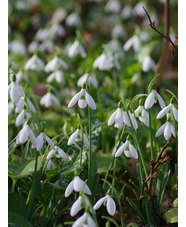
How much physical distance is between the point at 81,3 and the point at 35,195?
4025mm

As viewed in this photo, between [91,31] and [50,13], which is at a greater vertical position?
[50,13]

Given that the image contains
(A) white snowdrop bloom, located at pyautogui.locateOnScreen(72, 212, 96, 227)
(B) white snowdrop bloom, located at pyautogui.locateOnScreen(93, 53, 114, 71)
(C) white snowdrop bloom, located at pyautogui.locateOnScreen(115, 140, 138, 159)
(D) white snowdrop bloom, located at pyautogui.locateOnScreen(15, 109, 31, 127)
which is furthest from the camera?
(B) white snowdrop bloom, located at pyautogui.locateOnScreen(93, 53, 114, 71)

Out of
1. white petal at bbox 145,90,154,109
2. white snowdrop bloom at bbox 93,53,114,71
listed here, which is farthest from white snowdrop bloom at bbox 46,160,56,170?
white snowdrop bloom at bbox 93,53,114,71

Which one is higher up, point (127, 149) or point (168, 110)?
point (168, 110)

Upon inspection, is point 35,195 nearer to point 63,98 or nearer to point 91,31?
point 63,98

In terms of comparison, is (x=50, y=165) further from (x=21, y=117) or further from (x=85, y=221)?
(x=85, y=221)

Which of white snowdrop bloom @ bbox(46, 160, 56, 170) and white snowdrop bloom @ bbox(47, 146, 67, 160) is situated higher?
white snowdrop bloom @ bbox(47, 146, 67, 160)

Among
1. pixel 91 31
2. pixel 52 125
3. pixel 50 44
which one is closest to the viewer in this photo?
pixel 52 125

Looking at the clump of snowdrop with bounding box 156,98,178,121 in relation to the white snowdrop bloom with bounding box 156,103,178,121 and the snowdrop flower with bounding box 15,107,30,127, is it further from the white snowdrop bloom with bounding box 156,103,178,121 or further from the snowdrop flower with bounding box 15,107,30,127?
the snowdrop flower with bounding box 15,107,30,127

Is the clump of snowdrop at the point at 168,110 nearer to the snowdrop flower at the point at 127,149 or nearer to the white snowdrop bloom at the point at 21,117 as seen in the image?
the snowdrop flower at the point at 127,149

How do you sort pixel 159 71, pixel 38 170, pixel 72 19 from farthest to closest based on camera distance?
pixel 72 19, pixel 159 71, pixel 38 170

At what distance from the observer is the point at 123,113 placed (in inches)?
60.0

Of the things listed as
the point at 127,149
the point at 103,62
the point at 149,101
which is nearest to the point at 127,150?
the point at 127,149
